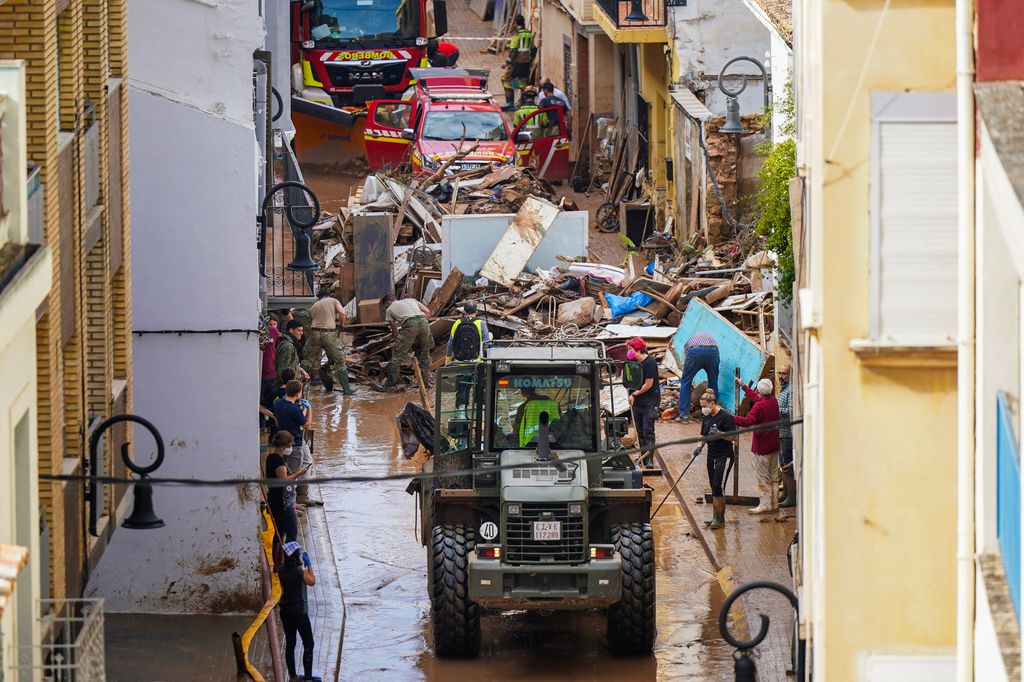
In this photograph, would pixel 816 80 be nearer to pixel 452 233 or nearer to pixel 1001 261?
pixel 1001 261

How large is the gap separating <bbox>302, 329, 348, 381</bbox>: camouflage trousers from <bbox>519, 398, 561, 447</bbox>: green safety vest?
384 inches

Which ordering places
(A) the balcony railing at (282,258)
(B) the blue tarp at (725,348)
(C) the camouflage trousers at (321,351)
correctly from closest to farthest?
(A) the balcony railing at (282,258), (B) the blue tarp at (725,348), (C) the camouflage trousers at (321,351)

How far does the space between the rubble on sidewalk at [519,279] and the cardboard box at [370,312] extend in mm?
16


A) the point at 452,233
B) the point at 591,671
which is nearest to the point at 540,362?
the point at 591,671

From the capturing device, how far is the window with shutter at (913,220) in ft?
35.1

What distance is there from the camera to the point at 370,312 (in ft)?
94.9

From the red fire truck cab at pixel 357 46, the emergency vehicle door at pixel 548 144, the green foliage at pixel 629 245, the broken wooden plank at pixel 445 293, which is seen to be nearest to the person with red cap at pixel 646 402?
the broken wooden plank at pixel 445 293

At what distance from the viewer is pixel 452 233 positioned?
30188 mm

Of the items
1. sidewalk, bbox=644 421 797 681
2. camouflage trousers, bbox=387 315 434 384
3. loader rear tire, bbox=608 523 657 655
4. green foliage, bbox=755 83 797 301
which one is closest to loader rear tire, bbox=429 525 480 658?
loader rear tire, bbox=608 523 657 655

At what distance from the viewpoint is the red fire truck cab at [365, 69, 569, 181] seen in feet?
123

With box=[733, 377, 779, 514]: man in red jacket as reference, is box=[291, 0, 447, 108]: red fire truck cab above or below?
above

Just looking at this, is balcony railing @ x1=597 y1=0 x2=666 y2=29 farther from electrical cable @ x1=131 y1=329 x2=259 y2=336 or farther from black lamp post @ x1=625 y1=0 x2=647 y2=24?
electrical cable @ x1=131 y1=329 x2=259 y2=336

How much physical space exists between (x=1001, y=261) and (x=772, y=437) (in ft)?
40.1

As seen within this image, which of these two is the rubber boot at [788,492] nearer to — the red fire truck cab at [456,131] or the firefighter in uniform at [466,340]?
the firefighter in uniform at [466,340]
